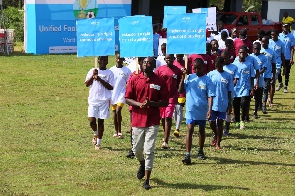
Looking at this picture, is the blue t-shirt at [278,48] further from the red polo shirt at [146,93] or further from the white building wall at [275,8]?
the white building wall at [275,8]

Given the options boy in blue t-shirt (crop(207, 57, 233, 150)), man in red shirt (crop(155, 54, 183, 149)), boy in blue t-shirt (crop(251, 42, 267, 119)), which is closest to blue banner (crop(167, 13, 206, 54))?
man in red shirt (crop(155, 54, 183, 149))

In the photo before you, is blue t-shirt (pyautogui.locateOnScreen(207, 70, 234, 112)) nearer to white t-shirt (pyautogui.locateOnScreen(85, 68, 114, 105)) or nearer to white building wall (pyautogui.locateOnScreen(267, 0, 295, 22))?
white t-shirt (pyautogui.locateOnScreen(85, 68, 114, 105))

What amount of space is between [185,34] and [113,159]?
2.42m

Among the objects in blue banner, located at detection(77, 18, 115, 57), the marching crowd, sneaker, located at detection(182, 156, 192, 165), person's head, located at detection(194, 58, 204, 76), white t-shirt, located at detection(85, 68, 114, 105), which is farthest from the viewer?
white t-shirt, located at detection(85, 68, 114, 105)

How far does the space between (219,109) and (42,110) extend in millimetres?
5784

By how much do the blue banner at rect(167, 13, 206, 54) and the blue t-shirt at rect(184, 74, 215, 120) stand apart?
2.77 ft

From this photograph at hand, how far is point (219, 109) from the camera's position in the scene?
1183 cm

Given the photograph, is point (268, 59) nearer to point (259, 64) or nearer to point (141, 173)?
point (259, 64)

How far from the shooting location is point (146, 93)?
930cm

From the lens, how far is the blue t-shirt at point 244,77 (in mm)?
14000

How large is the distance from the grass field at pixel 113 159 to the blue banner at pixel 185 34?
1.78 meters

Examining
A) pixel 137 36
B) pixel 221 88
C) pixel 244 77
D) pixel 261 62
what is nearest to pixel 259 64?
pixel 261 62

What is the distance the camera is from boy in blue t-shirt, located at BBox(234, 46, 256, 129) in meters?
14.0

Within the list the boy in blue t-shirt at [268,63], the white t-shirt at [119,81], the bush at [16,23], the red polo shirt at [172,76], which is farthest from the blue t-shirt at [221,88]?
the bush at [16,23]
